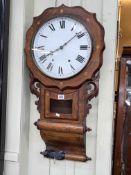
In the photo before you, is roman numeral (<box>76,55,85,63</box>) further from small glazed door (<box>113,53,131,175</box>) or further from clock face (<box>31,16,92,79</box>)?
small glazed door (<box>113,53,131,175</box>)

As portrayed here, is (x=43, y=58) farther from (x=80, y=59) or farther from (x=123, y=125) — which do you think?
(x=123, y=125)

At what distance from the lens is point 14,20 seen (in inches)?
63.7

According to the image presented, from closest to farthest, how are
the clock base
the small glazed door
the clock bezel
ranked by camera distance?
the clock bezel, the clock base, the small glazed door

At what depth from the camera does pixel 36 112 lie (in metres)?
1.68

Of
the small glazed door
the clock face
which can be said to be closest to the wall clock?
the clock face

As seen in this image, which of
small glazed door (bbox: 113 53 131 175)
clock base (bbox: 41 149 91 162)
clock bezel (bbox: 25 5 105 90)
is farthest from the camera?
small glazed door (bbox: 113 53 131 175)

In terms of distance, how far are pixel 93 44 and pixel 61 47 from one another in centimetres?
18

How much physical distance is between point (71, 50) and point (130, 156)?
31.5 inches

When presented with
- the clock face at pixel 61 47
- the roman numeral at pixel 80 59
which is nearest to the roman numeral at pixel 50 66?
the clock face at pixel 61 47

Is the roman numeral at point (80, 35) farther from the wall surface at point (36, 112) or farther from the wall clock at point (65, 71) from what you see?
the wall surface at point (36, 112)

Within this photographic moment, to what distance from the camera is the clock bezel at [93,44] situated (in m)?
1.46

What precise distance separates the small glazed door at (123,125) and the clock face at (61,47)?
1.33ft

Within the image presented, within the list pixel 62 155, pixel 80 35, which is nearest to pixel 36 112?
pixel 62 155

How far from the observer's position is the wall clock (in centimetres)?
148
